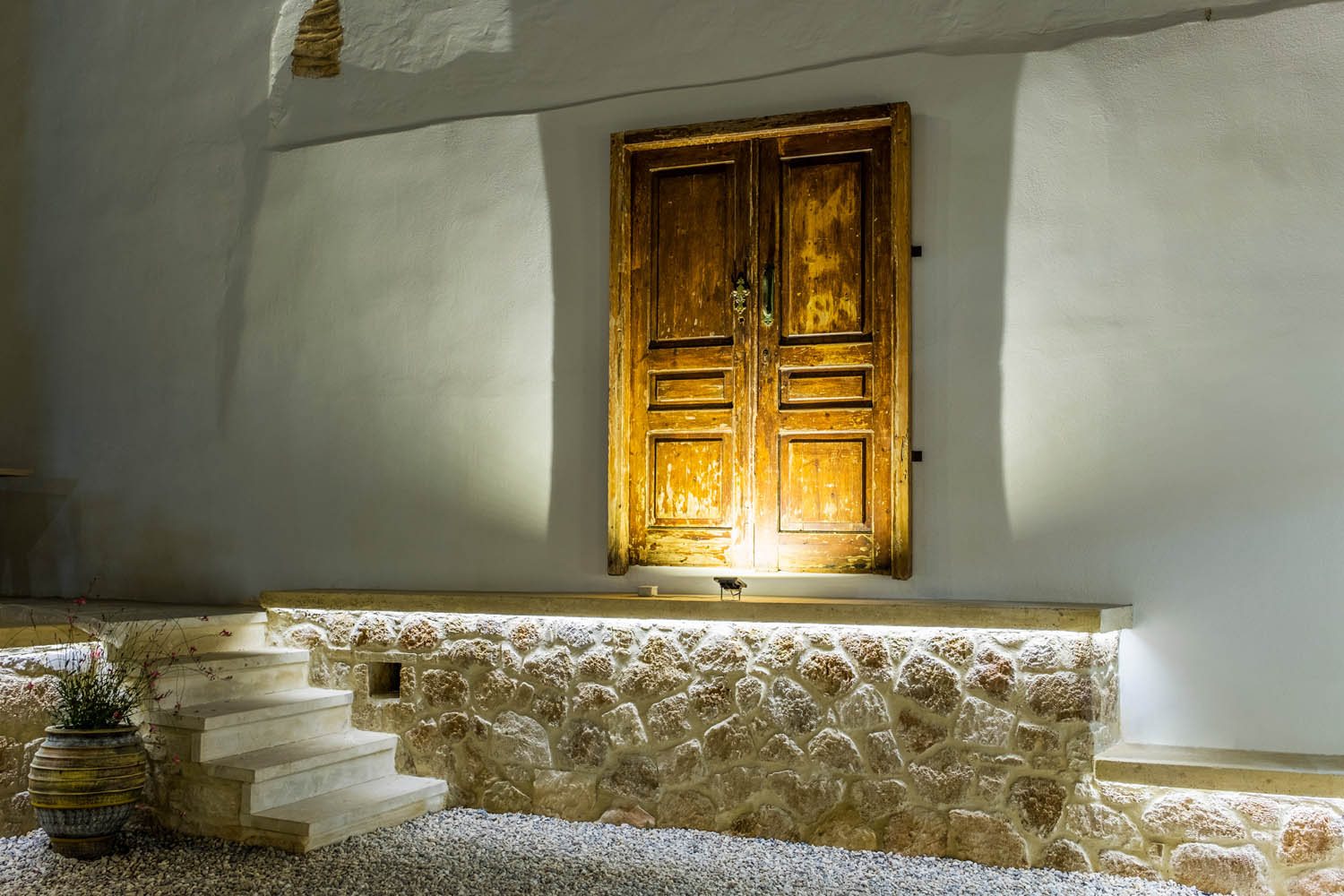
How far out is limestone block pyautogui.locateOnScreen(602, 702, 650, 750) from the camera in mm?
4551

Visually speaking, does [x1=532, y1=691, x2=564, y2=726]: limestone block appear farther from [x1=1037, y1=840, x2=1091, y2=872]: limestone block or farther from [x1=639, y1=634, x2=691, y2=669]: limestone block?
[x1=1037, y1=840, x2=1091, y2=872]: limestone block

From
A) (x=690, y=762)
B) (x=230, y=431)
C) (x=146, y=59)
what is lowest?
(x=690, y=762)

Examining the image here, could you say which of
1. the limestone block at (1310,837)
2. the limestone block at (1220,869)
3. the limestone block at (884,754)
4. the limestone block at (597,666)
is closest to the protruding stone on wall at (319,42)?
the limestone block at (597,666)

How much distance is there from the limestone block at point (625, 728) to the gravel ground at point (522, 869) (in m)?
0.34

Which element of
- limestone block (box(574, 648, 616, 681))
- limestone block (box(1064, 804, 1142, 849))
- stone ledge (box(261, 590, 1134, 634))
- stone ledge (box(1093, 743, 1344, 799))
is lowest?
limestone block (box(1064, 804, 1142, 849))

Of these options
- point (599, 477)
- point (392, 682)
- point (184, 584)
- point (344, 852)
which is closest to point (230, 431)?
point (184, 584)

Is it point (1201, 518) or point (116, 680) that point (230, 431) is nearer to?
point (116, 680)

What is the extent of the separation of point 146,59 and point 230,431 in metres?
2.13

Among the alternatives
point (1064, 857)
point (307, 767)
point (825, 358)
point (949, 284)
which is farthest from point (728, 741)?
point (949, 284)

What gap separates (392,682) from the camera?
5133 mm

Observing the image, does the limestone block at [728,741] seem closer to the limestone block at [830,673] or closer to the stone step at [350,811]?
the limestone block at [830,673]

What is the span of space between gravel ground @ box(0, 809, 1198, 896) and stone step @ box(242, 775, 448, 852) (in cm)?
6

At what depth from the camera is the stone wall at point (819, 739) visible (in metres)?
3.88

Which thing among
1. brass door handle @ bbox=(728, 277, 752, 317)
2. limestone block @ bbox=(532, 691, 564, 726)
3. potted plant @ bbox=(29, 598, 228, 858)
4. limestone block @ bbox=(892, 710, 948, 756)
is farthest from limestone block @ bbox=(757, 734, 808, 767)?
potted plant @ bbox=(29, 598, 228, 858)
